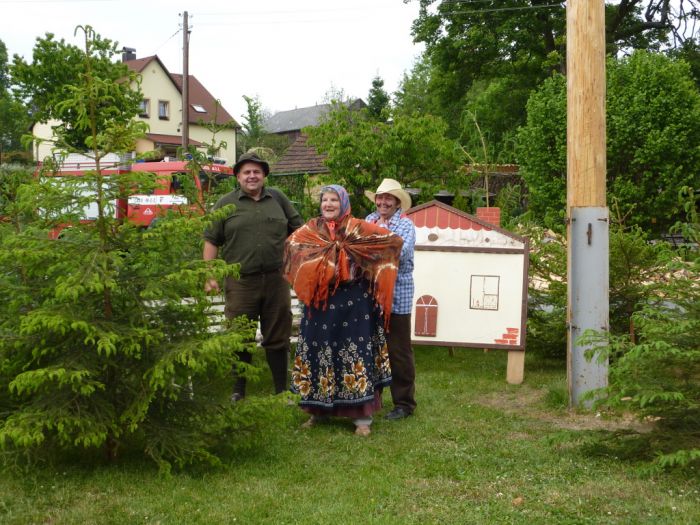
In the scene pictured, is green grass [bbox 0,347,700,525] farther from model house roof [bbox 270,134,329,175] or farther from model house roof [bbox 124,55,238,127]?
model house roof [bbox 124,55,238,127]

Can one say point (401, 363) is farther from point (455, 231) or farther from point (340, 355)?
point (455, 231)

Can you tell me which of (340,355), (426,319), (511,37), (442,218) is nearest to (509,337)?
(426,319)

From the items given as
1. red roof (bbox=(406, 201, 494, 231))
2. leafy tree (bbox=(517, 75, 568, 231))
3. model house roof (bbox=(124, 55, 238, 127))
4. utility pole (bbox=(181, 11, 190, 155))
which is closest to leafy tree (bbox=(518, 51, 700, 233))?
leafy tree (bbox=(517, 75, 568, 231))

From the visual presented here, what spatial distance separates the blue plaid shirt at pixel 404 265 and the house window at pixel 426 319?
58.7 inches

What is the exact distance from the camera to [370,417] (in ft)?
17.9

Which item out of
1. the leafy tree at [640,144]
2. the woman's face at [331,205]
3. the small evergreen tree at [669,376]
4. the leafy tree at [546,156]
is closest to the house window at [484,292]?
the woman's face at [331,205]

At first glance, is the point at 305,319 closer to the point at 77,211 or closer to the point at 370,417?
the point at 370,417

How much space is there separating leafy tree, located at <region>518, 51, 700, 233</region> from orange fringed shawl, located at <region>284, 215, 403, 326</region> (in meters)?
8.76

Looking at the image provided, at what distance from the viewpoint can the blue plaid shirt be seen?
18.9 feet

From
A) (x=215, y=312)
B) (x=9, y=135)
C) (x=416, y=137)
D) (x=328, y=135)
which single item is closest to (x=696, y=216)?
(x=215, y=312)

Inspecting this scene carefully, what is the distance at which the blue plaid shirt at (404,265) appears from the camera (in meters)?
5.77

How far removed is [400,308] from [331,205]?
0.96 metres

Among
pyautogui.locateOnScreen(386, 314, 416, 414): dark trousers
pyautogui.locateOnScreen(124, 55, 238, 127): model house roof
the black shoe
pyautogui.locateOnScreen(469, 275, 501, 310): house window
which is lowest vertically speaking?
the black shoe

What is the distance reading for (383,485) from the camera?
430 cm
